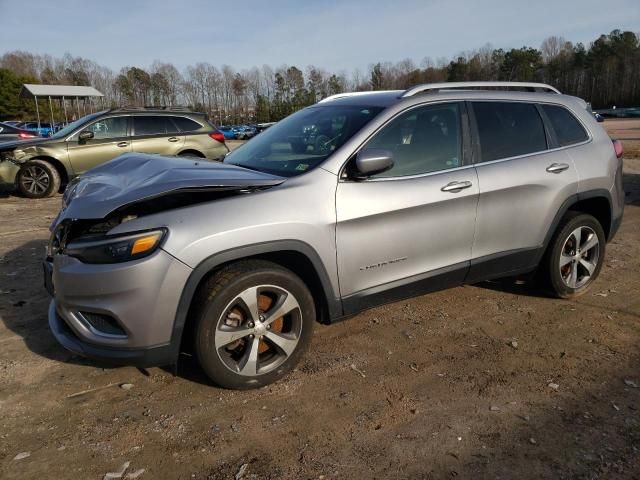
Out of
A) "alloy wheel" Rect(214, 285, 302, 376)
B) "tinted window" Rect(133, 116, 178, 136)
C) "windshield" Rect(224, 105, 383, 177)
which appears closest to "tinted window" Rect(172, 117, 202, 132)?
"tinted window" Rect(133, 116, 178, 136)

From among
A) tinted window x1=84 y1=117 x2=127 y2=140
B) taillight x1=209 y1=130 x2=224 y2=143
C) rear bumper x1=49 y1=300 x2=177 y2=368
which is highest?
tinted window x1=84 y1=117 x2=127 y2=140

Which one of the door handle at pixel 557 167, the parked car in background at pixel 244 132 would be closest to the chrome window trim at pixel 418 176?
the door handle at pixel 557 167

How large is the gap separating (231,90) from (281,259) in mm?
78178

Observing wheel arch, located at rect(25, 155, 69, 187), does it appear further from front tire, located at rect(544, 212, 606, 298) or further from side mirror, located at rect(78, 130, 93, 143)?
front tire, located at rect(544, 212, 606, 298)

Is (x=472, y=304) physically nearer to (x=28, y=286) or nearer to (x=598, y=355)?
(x=598, y=355)

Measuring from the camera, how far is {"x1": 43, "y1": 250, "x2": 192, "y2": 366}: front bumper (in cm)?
264

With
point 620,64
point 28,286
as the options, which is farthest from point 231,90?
point 28,286

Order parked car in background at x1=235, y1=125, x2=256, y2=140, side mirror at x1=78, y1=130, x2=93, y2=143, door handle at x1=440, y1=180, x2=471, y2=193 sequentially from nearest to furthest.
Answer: door handle at x1=440, y1=180, x2=471, y2=193, side mirror at x1=78, y1=130, x2=93, y2=143, parked car in background at x1=235, y1=125, x2=256, y2=140

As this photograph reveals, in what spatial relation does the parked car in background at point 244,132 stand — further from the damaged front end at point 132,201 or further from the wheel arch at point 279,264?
the wheel arch at point 279,264

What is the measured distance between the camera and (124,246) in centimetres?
266

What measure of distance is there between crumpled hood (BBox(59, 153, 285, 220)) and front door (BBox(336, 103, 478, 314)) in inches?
23.9

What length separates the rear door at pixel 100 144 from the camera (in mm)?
9922

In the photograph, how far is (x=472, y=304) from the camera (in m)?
4.42

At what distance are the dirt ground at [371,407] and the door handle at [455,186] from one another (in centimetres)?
110
